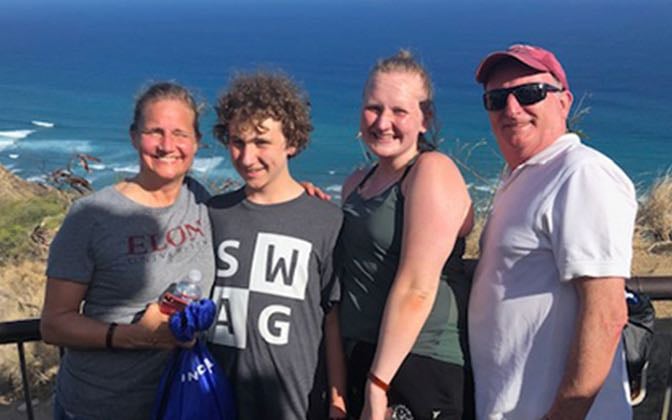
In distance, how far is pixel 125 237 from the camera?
8.53ft

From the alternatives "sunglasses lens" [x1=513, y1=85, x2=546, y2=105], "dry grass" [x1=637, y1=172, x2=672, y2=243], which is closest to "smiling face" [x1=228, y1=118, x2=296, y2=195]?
"sunglasses lens" [x1=513, y1=85, x2=546, y2=105]

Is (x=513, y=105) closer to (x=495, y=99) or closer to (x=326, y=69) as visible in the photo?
(x=495, y=99)

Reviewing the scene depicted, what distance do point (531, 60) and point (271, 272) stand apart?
113cm

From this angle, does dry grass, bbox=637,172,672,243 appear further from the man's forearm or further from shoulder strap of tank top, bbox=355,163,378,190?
the man's forearm

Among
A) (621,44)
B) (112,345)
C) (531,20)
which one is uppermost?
(531,20)

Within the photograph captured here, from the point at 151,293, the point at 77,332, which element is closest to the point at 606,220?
the point at 151,293

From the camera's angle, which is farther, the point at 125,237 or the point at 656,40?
the point at 656,40

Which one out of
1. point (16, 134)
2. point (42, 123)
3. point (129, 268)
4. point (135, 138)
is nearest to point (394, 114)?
point (135, 138)

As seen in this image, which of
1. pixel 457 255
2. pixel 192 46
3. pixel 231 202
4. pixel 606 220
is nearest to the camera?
pixel 606 220

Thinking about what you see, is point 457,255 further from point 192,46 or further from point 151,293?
point 192,46

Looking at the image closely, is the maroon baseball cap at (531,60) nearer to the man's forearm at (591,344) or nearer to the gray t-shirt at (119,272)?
the man's forearm at (591,344)

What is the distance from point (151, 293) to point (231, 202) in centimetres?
44

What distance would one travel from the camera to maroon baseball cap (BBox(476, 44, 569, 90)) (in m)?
2.43

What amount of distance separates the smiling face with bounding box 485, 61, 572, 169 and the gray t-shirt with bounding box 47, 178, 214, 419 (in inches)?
44.9
